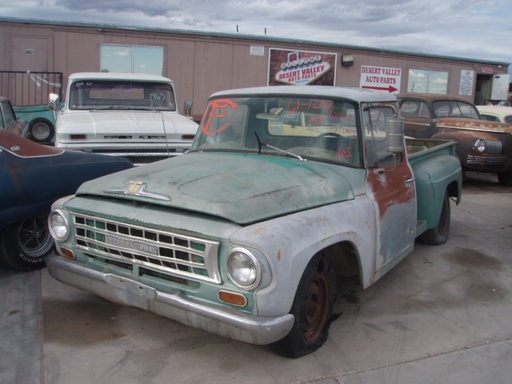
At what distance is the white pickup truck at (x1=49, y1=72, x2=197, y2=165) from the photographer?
6.80 meters

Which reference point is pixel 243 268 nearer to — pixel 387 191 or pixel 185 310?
pixel 185 310

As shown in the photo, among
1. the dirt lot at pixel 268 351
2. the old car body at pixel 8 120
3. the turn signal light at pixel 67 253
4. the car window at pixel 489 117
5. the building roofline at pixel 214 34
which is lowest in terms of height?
the dirt lot at pixel 268 351

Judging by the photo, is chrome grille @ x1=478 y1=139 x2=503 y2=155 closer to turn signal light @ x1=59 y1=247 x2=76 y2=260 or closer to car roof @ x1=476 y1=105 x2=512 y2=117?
car roof @ x1=476 y1=105 x2=512 y2=117

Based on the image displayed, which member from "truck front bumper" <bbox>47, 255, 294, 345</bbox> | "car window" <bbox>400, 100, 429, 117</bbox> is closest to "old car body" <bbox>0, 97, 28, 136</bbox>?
"truck front bumper" <bbox>47, 255, 294, 345</bbox>

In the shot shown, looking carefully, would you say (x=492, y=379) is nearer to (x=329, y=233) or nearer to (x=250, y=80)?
(x=329, y=233)

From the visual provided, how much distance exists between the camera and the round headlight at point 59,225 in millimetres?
3656

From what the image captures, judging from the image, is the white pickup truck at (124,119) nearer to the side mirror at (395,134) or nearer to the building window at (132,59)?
the side mirror at (395,134)

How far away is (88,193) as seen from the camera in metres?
3.69

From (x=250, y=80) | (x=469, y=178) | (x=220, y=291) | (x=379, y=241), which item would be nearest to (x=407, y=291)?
(x=379, y=241)

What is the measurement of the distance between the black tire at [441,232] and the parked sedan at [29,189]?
3805 millimetres

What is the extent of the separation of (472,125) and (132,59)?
9.23 metres

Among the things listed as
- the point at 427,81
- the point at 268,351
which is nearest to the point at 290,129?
the point at 268,351

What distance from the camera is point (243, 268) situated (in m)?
2.95

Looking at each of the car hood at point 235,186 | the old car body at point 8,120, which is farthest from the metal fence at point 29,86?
the car hood at point 235,186
